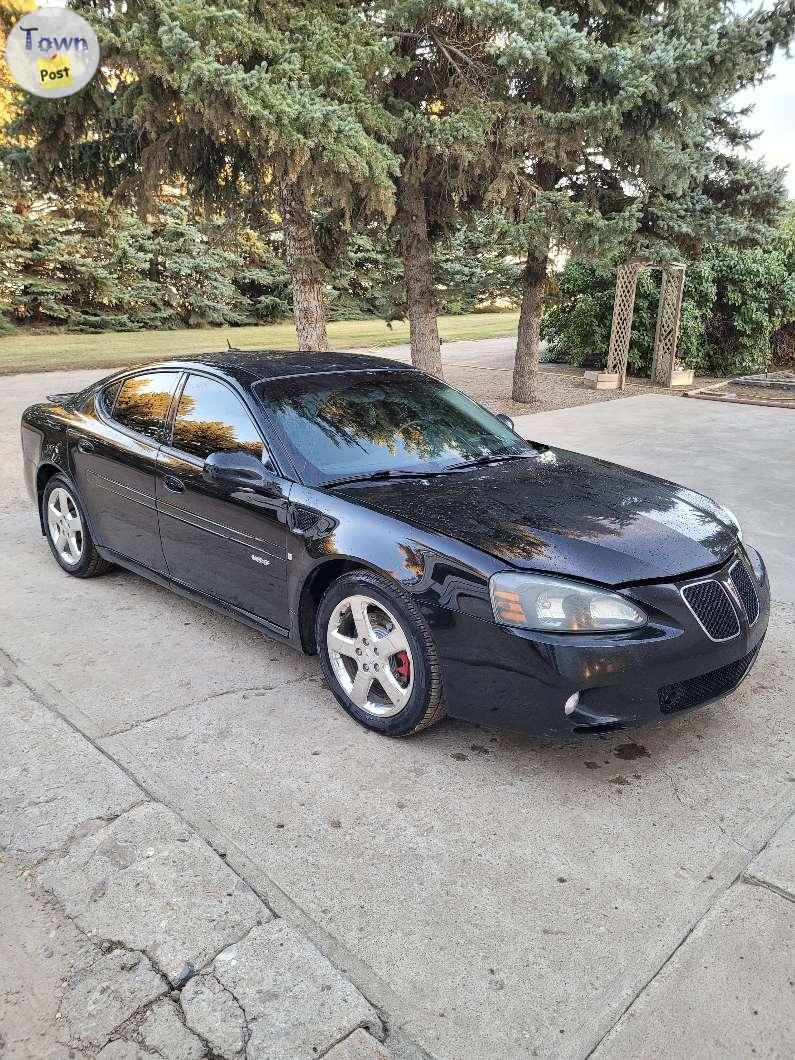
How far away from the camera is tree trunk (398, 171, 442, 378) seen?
37.0 feet

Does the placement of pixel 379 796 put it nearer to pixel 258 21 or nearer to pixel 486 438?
pixel 486 438

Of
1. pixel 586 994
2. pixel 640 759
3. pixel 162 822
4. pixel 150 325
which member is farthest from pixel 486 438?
pixel 150 325

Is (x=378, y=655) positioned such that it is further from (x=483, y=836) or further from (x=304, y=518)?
(x=483, y=836)

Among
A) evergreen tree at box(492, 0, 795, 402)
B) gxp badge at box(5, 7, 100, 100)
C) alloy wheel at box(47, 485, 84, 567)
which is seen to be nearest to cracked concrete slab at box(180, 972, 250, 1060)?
alloy wheel at box(47, 485, 84, 567)

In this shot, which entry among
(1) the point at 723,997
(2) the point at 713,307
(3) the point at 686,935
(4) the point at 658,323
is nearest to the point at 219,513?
(3) the point at 686,935

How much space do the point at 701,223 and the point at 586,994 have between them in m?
12.5

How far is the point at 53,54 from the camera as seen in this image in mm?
8664

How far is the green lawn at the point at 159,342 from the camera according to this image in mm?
19328

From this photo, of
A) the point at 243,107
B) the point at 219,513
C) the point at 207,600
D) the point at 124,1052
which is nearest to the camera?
the point at 124,1052

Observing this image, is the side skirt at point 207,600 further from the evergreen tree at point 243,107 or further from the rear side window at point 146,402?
the evergreen tree at point 243,107

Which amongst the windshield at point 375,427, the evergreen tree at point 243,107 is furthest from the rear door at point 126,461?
the evergreen tree at point 243,107

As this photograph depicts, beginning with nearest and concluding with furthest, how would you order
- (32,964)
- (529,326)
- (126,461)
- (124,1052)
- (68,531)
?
(124,1052)
(32,964)
(126,461)
(68,531)
(529,326)

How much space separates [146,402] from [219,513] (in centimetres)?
107

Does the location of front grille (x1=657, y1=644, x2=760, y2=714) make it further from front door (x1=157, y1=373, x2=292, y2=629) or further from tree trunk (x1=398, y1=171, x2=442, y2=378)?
tree trunk (x1=398, y1=171, x2=442, y2=378)
